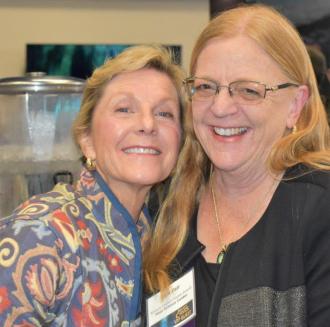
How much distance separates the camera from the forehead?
1469mm

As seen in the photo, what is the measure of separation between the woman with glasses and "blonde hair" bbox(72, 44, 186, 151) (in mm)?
150

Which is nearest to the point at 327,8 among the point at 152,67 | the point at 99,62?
the point at 99,62

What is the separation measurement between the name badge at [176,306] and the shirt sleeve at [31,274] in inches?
12.1

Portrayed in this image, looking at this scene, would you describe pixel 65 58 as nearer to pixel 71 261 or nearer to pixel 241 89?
pixel 241 89

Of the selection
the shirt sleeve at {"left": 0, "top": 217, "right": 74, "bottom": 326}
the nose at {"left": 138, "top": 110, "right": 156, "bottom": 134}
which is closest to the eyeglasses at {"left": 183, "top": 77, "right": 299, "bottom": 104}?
the nose at {"left": 138, "top": 110, "right": 156, "bottom": 134}

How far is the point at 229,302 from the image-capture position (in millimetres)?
1381

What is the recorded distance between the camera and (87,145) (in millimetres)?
1806

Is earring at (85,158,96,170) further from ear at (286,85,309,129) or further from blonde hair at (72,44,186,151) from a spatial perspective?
ear at (286,85,309,129)

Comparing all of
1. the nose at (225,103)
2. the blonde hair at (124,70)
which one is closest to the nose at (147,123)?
the blonde hair at (124,70)

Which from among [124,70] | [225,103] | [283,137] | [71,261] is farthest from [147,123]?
[71,261]

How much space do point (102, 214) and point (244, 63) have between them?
0.56 metres

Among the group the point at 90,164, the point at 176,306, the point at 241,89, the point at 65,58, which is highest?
the point at 65,58

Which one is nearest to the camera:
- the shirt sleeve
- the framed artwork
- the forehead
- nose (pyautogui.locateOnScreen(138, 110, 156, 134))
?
the shirt sleeve

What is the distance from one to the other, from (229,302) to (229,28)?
0.70m
